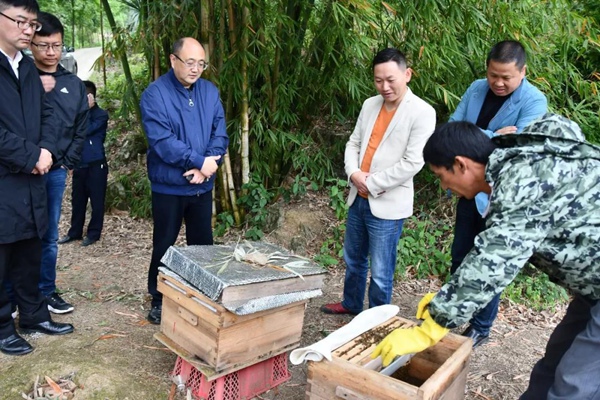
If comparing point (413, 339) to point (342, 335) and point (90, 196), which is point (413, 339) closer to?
point (342, 335)

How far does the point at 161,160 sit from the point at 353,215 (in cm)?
121

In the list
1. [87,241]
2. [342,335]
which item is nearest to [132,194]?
[87,241]

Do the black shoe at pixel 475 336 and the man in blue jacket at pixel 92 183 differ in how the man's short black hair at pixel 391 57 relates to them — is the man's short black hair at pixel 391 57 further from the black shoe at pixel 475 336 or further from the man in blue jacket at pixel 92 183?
the man in blue jacket at pixel 92 183

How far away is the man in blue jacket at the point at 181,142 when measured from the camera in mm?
2760

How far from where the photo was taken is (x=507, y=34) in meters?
3.65

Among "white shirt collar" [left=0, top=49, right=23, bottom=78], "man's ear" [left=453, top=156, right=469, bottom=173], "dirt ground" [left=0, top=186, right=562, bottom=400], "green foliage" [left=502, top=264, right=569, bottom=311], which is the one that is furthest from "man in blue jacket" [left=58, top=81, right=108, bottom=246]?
"man's ear" [left=453, top=156, right=469, bottom=173]

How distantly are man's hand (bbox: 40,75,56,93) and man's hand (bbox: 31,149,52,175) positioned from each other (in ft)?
1.73

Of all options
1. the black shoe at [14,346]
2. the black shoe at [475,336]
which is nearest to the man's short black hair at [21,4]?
the black shoe at [14,346]

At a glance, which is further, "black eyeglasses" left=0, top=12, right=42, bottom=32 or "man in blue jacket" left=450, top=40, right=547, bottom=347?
"man in blue jacket" left=450, top=40, right=547, bottom=347

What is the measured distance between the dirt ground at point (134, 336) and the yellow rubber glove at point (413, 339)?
41.1 inches

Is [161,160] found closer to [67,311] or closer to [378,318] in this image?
[67,311]

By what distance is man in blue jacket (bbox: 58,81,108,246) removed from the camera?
15.0ft

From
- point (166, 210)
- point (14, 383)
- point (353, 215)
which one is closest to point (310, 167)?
point (353, 215)

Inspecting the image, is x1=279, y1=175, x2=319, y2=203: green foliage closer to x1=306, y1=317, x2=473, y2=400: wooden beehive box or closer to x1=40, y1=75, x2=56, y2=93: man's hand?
x1=40, y1=75, x2=56, y2=93: man's hand
